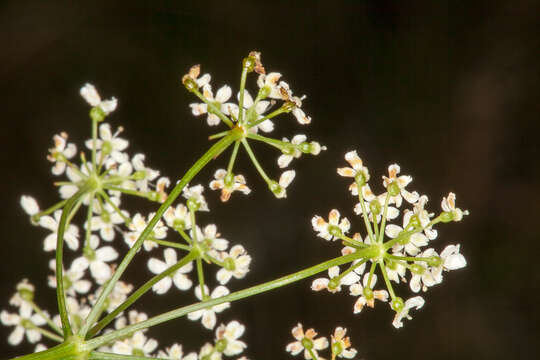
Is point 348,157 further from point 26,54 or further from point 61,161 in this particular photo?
point 26,54

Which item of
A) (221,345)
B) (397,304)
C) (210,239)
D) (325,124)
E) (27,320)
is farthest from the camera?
(325,124)

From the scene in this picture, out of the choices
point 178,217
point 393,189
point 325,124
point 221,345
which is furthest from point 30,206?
point 325,124

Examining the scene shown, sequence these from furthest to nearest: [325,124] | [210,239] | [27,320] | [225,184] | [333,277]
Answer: [325,124] < [27,320] < [210,239] < [225,184] < [333,277]

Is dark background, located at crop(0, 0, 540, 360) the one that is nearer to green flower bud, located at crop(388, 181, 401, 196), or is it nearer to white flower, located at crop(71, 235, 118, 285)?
white flower, located at crop(71, 235, 118, 285)

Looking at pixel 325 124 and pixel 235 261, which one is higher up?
pixel 325 124

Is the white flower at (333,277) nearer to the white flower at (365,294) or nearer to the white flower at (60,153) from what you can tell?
the white flower at (365,294)

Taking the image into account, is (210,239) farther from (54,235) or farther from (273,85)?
(54,235)

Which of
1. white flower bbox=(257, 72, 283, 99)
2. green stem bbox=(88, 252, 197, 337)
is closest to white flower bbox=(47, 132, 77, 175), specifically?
green stem bbox=(88, 252, 197, 337)
